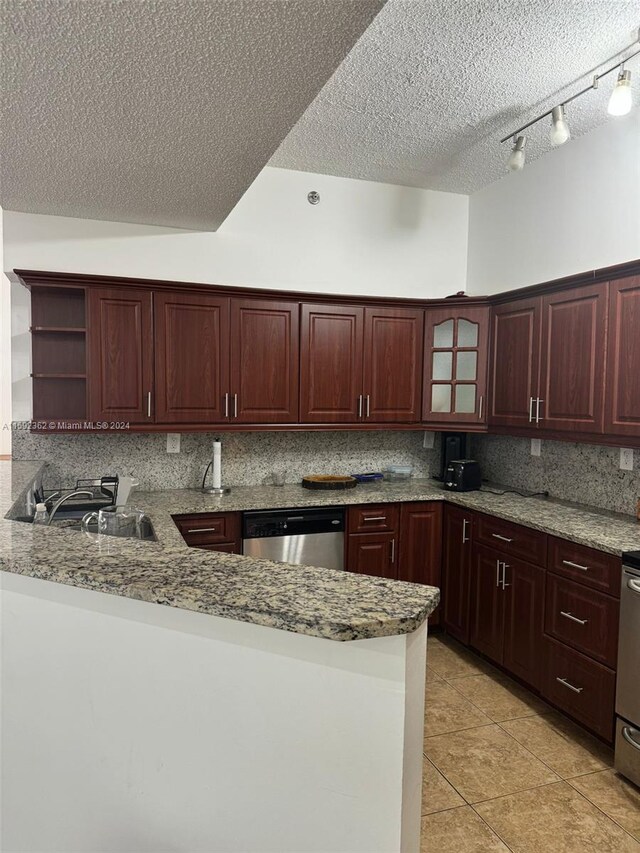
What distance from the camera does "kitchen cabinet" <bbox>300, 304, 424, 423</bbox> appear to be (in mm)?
3598

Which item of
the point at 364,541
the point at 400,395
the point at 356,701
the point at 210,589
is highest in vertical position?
the point at 400,395

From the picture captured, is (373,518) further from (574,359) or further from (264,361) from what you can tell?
(574,359)

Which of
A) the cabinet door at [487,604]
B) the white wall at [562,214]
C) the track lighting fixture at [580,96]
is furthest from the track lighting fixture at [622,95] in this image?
the cabinet door at [487,604]

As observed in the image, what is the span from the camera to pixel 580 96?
2.76m

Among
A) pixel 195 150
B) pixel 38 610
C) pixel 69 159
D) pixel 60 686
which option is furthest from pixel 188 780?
pixel 69 159

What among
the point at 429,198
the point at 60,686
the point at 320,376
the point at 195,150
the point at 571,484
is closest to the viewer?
the point at 60,686

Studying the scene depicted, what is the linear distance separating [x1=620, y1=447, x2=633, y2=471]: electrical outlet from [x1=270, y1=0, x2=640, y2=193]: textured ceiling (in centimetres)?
176

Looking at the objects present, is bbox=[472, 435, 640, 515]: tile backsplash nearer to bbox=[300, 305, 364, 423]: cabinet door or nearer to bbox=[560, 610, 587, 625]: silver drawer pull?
bbox=[560, 610, 587, 625]: silver drawer pull

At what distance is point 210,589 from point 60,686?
1.50 feet

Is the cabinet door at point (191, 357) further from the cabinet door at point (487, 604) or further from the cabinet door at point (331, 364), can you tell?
the cabinet door at point (487, 604)

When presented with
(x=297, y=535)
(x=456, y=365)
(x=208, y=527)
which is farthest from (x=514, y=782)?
(x=456, y=365)

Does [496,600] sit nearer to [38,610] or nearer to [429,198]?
[38,610]

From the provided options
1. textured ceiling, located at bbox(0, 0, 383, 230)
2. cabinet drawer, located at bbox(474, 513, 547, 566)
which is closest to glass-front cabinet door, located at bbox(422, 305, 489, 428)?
cabinet drawer, located at bbox(474, 513, 547, 566)

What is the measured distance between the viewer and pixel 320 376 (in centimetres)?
362
